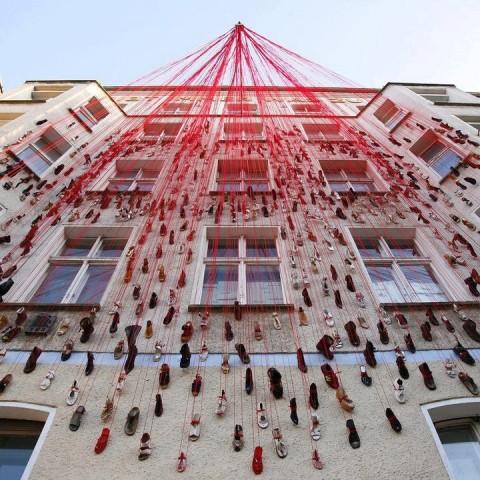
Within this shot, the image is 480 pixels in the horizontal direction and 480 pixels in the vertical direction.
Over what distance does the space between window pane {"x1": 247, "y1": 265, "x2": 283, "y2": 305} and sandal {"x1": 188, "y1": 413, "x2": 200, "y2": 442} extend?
251 cm

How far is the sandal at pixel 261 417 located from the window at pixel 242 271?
2.17m

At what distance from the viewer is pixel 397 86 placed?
14359 millimetres

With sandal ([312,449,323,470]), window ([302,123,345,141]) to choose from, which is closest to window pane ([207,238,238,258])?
sandal ([312,449,323,470])

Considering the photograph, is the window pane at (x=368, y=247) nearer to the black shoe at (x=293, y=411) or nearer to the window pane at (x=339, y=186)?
the window pane at (x=339, y=186)

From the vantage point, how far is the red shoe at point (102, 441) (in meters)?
4.23

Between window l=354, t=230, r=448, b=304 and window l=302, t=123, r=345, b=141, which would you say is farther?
window l=302, t=123, r=345, b=141

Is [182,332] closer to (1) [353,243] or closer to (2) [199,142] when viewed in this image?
(1) [353,243]

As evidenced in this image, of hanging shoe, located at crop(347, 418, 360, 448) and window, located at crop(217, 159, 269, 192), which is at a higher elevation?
window, located at crop(217, 159, 269, 192)

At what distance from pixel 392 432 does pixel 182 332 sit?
3.24 m

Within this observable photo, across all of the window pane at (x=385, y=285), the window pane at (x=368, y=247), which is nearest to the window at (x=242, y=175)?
the window pane at (x=368, y=247)

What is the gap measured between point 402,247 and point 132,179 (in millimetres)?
8228

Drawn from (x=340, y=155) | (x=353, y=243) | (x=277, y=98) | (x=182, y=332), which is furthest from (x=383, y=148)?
(x=182, y=332)

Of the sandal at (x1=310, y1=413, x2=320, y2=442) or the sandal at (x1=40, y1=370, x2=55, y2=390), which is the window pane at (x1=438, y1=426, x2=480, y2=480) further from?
the sandal at (x1=40, y1=370, x2=55, y2=390)

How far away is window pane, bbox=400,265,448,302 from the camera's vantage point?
694cm
